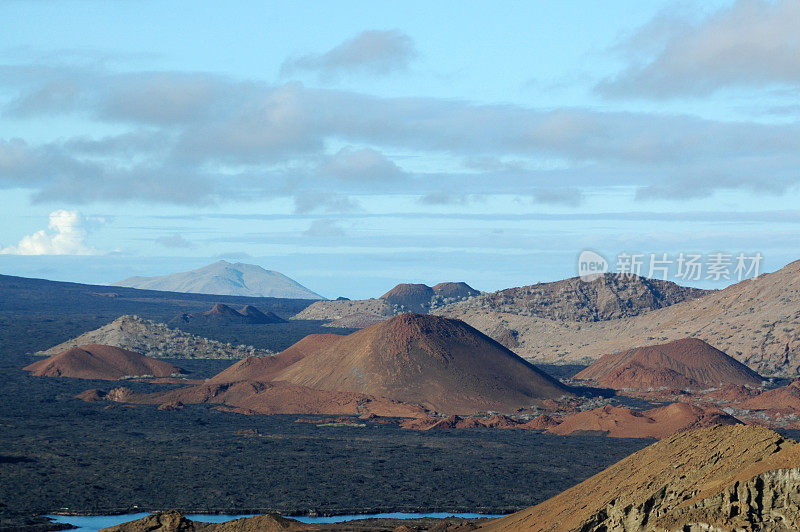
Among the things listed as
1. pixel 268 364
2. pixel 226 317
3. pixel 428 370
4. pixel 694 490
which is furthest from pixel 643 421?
pixel 226 317

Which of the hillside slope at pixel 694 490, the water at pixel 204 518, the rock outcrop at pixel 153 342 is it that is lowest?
the water at pixel 204 518

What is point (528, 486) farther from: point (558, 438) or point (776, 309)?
point (776, 309)

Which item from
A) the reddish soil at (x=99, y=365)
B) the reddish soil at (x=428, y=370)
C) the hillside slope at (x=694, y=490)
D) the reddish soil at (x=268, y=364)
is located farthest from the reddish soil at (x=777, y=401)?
the reddish soil at (x=99, y=365)

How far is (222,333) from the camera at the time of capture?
120 meters

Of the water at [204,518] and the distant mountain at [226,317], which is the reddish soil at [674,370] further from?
the distant mountain at [226,317]

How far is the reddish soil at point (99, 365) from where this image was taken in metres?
67.8

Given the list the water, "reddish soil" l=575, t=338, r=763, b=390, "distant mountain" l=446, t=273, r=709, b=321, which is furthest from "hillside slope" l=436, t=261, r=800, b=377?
the water

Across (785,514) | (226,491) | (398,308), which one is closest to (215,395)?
(226,491)

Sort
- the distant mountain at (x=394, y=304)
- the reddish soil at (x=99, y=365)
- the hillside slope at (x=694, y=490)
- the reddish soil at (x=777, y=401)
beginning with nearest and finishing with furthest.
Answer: the hillside slope at (x=694, y=490) < the reddish soil at (x=777, y=401) < the reddish soil at (x=99, y=365) < the distant mountain at (x=394, y=304)

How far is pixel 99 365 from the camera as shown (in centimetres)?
6956

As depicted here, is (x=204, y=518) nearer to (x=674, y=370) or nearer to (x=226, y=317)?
(x=674, y=370)

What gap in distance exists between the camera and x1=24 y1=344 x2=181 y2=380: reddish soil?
222ft

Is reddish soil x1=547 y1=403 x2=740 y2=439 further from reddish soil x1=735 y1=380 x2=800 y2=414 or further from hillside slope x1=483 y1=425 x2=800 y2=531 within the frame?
hillside slope x1=483 y1=425 x2=800 y2=531

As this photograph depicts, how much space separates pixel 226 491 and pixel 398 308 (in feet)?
449
